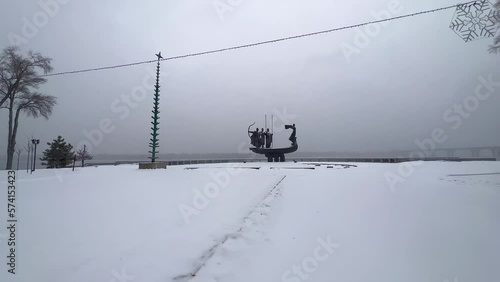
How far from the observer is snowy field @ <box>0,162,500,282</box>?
260 centimetres

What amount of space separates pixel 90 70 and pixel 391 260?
1485 centimetres

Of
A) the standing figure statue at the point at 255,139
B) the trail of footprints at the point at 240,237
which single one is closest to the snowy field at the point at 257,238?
the trail of footprints at the point at 240,237

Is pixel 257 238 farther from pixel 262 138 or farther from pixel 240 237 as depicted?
pixel 262 138

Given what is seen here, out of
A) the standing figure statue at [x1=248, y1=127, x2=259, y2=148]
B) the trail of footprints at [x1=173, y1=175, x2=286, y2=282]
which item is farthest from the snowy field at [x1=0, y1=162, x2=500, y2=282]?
the standing figure statue at [x1=248, y1=127, x2=259, y2=148]

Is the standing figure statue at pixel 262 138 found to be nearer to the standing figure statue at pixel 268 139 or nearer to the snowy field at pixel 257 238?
the standing figure statue at pixel 268 139

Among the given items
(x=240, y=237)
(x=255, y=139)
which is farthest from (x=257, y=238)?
(x=255, y=139)

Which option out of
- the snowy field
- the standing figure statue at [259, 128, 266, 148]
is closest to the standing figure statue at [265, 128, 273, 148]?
the standing figure statue at [259, 128, 266, 148]

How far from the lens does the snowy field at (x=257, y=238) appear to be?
2.60m

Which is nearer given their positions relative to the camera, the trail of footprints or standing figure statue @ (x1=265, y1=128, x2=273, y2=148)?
the trail of footprints

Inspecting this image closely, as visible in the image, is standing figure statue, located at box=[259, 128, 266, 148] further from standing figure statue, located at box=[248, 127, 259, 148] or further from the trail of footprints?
the trail of footprints

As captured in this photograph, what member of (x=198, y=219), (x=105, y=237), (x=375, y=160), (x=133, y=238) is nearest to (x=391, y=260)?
(x=198, y=219)

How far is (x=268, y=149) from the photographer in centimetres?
2545

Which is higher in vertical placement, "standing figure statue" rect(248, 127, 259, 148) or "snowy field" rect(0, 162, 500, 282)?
"standing figure statue" rect(248, 127, 259, 148)

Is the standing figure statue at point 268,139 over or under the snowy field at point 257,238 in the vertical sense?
over
